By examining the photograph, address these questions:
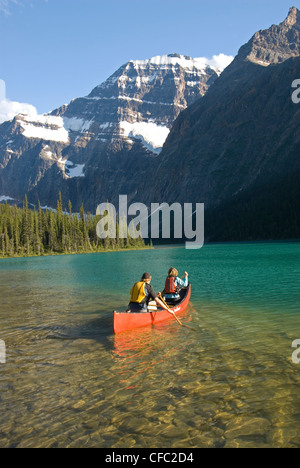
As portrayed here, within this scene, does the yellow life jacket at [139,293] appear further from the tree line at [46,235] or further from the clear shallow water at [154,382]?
the tree line at [46,235]

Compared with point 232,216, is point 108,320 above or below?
below

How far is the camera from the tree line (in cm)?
12419

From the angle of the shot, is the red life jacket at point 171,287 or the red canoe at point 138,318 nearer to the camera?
the red canoe at point 138,318

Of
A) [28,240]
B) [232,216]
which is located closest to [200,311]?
[28,240]

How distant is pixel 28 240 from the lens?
12650 cm

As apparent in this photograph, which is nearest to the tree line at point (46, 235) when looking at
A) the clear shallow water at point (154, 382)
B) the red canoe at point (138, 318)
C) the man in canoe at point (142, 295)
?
the red canoe at point (138, 318)

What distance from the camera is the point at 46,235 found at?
137 m

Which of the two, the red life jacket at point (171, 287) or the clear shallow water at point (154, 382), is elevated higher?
the red life jacket at point (171, 287)

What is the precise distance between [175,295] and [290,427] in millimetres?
13727

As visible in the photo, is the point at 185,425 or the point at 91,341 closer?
the point at 185,425

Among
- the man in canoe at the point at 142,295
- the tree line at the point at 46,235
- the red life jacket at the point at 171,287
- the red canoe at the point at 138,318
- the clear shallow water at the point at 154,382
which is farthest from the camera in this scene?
the tree line at the point at 46,235

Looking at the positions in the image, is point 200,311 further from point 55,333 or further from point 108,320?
point 55,333

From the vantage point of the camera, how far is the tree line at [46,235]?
12419 centimetres

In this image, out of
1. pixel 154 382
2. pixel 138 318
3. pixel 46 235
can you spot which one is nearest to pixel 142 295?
pixel 138 318
